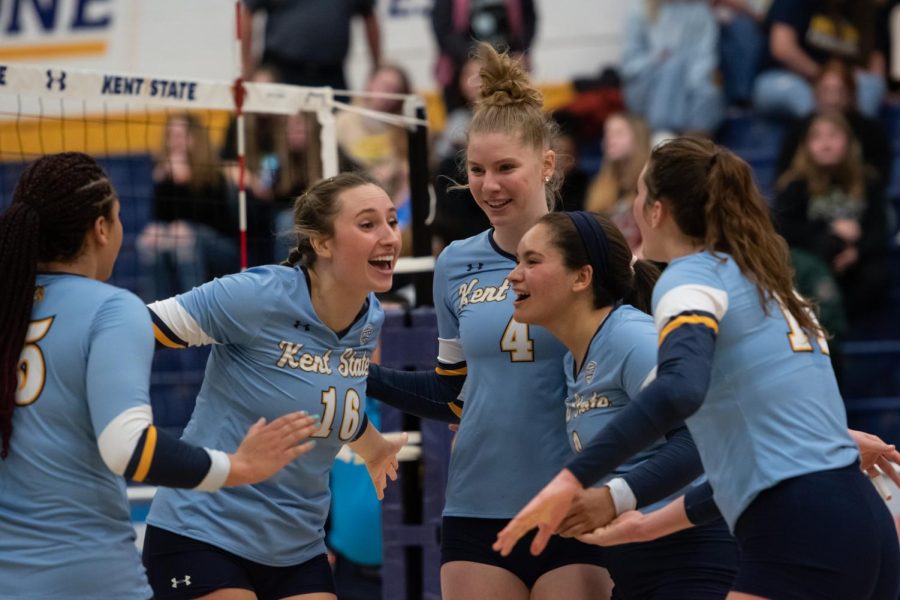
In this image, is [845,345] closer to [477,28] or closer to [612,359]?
[477,28]

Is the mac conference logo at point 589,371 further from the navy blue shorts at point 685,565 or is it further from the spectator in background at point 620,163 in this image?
the spectator in background at point 620,163

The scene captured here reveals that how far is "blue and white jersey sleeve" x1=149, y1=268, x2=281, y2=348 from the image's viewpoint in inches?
171

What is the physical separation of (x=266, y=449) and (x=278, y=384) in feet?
2.75

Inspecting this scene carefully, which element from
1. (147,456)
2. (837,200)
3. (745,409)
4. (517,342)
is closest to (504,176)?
(517,342)

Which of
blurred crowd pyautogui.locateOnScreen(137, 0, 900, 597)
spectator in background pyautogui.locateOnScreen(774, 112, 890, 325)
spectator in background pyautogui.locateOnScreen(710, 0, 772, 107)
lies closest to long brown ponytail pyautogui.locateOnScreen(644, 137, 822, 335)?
blurred crowd pyautogui.locateOnScreen(137, 0, 900, 597)

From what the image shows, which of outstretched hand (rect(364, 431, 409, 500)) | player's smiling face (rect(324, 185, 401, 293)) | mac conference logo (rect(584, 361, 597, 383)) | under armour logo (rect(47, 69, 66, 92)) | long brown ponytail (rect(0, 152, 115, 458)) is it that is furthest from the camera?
under armour logo (rect(47, 69, 66, 92))

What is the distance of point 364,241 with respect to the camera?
453cm

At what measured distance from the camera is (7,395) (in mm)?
3424

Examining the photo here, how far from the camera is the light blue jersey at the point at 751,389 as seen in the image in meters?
3.37

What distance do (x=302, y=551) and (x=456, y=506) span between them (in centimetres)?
52

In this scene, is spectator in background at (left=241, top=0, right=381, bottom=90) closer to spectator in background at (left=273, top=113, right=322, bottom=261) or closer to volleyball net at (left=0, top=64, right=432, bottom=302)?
volleyball net at (left=0, top=64, right=432, bottom=302)

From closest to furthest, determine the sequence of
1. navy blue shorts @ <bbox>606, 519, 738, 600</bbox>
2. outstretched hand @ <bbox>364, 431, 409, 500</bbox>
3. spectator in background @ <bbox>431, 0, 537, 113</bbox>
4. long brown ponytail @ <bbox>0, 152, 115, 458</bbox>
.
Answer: long brown ponytail @ <bbox>0, 152, 115, 458</bbox>
navy blue shorts @ <bbox>606, 519, 738, 600</bbox>
outstretched hand @ <bbox>364, 431, 409, 500</bbox>
spectator in background @ <bbox>431, 0, 537, 113</bbox>

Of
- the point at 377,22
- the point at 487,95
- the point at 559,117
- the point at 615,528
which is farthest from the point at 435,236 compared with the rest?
the point at 615,528

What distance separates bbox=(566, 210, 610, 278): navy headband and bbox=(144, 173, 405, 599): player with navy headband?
676mm
